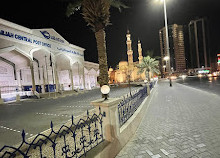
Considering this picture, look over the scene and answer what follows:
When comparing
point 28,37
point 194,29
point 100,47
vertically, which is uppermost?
point 194,29

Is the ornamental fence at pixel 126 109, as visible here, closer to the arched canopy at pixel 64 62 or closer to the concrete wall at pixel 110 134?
the concrete wall at pixel 110 134

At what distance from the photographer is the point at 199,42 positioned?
351ft

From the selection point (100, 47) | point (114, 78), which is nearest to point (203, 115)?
point (100, 47)

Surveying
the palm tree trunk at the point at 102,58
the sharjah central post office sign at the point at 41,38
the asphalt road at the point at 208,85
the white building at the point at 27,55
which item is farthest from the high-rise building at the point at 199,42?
the palm tree trunk at the point at 102,58

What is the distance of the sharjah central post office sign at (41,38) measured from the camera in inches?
707

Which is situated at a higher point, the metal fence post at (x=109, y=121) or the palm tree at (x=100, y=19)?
the palm tree at (x=100, y=19)

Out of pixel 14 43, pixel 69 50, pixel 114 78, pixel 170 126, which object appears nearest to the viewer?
pixel 170 126

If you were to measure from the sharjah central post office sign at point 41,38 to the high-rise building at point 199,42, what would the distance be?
116 metres

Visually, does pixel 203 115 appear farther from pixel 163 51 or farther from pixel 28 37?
pixel 163 51

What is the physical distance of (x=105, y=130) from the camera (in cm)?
344

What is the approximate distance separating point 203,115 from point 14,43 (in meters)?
23.5

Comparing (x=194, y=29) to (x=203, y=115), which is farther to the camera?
(x=194, y=29)

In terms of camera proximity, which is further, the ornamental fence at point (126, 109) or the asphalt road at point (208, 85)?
the asphalt road at point (208, 85)

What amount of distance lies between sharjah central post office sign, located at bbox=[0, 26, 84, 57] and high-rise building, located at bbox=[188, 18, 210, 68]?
11649 centimetres
